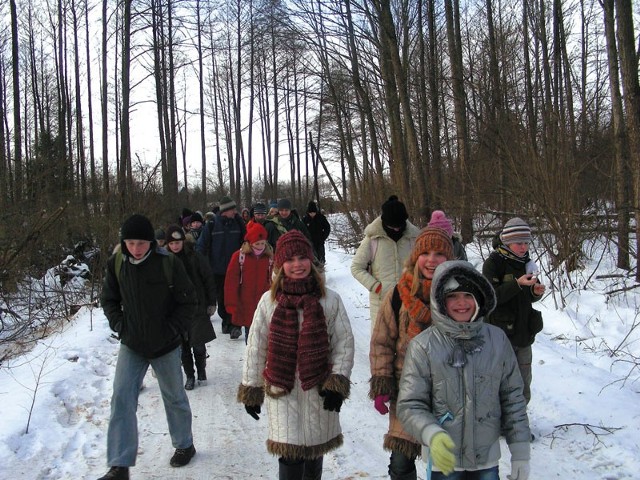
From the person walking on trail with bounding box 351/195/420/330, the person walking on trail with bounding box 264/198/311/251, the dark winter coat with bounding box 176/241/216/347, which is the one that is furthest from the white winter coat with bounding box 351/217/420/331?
the person walking on trail with bounding box 264/198/311/251

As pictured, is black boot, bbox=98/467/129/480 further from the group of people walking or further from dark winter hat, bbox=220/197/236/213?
dark winter hat, bbox=220/197/236/213

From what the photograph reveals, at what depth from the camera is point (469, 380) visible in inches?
93.0

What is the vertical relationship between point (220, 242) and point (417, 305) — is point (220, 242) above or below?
above

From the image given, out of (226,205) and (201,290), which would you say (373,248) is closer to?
(201,290)

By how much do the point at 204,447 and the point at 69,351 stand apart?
3.30m

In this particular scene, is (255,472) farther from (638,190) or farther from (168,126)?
(168,126)

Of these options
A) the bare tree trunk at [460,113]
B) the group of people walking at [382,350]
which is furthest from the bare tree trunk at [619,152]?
the group of people walking at [382,350]

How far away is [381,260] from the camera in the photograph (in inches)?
192

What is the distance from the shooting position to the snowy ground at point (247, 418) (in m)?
3.81

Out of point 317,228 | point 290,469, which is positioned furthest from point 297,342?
point 317,228

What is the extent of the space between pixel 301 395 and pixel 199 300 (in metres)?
3.14

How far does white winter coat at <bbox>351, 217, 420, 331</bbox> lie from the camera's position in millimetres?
4816

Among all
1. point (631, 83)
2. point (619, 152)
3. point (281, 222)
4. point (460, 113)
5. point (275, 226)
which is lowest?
point (275, 226)

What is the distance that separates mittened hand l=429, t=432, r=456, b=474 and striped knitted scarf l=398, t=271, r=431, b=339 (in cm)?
77
